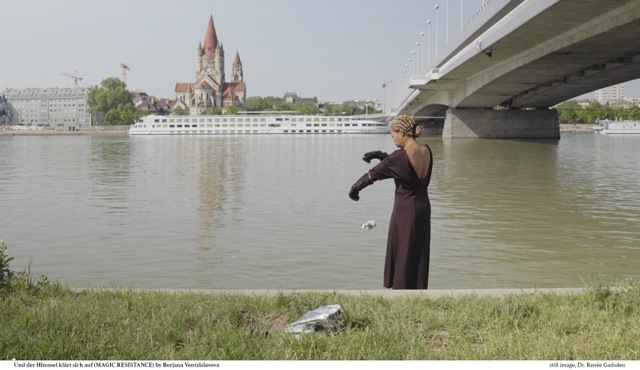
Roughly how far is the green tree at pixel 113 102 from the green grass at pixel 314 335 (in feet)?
524

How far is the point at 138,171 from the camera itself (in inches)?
1138

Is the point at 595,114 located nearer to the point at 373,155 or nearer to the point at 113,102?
the point at 113,102

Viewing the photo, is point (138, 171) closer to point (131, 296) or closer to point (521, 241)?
point (521, 241)

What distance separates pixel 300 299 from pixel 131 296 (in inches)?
54.4

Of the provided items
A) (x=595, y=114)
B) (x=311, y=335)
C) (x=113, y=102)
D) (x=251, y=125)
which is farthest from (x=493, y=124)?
(x=113, y=102)

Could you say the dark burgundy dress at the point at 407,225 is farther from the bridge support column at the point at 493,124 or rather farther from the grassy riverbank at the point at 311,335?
the bridge support column at the point at 493,124

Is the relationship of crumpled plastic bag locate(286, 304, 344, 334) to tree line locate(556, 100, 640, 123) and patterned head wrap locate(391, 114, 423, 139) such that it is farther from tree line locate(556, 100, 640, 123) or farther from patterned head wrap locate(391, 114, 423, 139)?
tree line locate(556, 100, 640, 123)

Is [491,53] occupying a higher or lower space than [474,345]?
higher

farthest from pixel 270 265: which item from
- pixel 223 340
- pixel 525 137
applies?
pixel 525 137

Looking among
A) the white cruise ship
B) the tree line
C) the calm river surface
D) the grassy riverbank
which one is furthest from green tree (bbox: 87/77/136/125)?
the grassy riverbank

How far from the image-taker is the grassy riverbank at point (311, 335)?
4.36 meters

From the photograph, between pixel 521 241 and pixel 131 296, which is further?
pixel 521 241

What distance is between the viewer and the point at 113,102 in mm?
167000

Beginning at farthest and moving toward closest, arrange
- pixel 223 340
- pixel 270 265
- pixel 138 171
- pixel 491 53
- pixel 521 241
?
pixel 491 53, pixel 138 171, pixel 521 241, pixel 270 265, pixel 223 340
